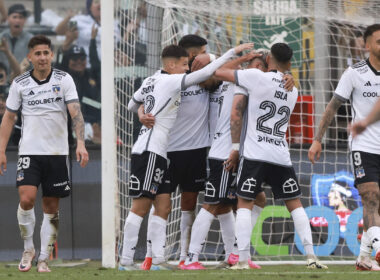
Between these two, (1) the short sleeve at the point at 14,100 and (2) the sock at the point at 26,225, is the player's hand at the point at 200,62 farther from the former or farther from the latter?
(2) the sock at the point at 26,225

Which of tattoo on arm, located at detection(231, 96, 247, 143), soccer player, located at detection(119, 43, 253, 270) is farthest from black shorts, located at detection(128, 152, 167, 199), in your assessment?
tattoo on arm, located at detection(231, 96, 247, 143)

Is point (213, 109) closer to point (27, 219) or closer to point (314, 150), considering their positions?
point (314, 150)

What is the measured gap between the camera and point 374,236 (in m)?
6.95

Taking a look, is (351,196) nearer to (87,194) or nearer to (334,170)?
(334,170)

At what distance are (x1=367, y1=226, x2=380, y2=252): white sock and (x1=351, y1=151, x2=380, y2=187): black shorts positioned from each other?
1.32 ft

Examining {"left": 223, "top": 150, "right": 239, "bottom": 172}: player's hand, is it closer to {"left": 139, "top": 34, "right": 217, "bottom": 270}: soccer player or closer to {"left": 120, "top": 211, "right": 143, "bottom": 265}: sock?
{"left": 139, "top": 34, "right": 217, "bottom": 270}: soccer player

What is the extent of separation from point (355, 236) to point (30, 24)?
16.4 ft

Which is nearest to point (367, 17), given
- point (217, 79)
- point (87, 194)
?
point (217, 79)

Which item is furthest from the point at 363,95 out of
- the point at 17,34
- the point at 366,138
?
the point at 17,34

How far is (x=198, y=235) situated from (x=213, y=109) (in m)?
1.18

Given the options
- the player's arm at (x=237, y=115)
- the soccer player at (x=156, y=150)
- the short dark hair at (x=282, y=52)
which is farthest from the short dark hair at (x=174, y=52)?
the short dark hair at (x=282, y=52)

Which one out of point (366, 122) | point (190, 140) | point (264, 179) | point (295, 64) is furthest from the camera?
point (295, 64)

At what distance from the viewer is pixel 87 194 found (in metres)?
10.2

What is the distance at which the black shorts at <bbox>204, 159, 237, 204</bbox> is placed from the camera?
7.90 meters
